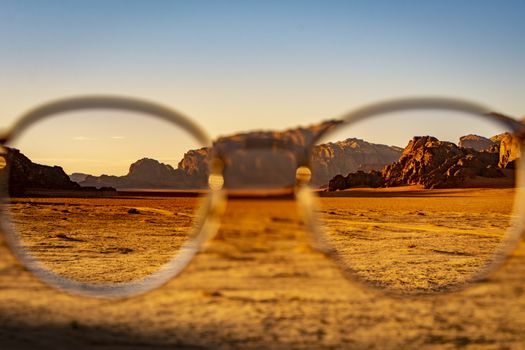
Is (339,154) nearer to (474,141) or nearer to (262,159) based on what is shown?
(262,159)

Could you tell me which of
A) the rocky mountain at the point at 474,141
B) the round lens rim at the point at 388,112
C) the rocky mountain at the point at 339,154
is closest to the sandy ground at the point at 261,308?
the round lens rim at the point at 388,112

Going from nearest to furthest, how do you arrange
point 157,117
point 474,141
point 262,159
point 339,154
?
point 262,159 → point 157,117 → point 339,154 → point 474,141

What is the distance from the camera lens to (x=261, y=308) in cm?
255

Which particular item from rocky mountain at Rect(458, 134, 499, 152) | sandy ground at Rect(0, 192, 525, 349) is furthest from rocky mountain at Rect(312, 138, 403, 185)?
rocky mountain at Rect(458, 134, 499, 152)

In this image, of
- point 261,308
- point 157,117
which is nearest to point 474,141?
point 261,308

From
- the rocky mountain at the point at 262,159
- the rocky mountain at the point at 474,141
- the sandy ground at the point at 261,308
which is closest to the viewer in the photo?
the sandy ground at the point at 261,308

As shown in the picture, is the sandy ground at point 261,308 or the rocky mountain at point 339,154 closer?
the sandy ground at point 261,308

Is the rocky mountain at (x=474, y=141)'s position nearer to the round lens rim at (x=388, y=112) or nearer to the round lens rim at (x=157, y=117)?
the round lens rim at (x=388, y=112)

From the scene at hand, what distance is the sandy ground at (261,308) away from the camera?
2.16 metres

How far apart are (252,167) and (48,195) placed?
78.7 feet

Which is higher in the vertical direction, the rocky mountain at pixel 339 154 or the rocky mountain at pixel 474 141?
the rocky mountain at pixel 474 141

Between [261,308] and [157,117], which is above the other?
[157,117]

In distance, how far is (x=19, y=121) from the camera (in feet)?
8.82

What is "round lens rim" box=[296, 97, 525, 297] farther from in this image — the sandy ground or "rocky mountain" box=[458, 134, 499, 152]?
"rocky mountain" box=[458, 134, 499, 152]
